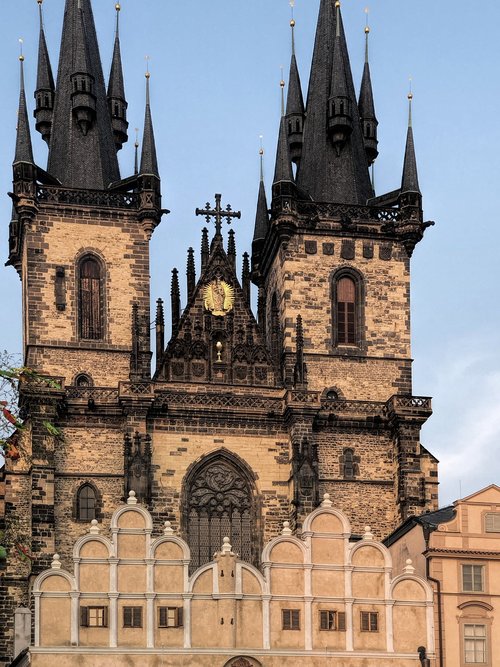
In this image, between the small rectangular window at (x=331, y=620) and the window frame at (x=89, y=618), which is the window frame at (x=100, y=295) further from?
the small rectangular window at (x=331, y=620)

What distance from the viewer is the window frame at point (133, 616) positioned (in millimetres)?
40438

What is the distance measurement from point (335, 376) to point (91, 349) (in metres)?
8.32

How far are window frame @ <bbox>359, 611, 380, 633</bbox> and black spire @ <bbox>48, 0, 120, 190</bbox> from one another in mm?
22208

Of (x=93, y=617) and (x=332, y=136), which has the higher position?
(x=332, y=136)

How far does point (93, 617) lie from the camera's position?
132ft

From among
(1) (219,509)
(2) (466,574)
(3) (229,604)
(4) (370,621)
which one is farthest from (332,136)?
(3) (229,604)

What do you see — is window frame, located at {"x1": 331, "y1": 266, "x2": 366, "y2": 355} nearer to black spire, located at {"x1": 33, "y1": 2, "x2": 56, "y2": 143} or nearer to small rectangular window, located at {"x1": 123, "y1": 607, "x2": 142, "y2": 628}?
black spire, located at {"x1": 33, "y1": 2, "x2": 56, "y2": 143}

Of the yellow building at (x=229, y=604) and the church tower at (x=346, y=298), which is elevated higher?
the church tower at (x=346, y=298)

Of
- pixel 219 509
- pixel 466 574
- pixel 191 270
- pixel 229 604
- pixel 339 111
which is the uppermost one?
pixel 339 111

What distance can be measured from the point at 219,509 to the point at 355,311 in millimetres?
8694

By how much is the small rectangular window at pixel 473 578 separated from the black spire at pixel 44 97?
1018 inches

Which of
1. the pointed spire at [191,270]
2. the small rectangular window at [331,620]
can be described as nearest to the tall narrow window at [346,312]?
the pointed spire at [191,270]

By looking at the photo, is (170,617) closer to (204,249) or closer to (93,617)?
(93,617)

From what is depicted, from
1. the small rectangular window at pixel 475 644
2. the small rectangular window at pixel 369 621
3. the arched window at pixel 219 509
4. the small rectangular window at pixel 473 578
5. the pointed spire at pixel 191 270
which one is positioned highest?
the pointed spire at pixel 191 270
